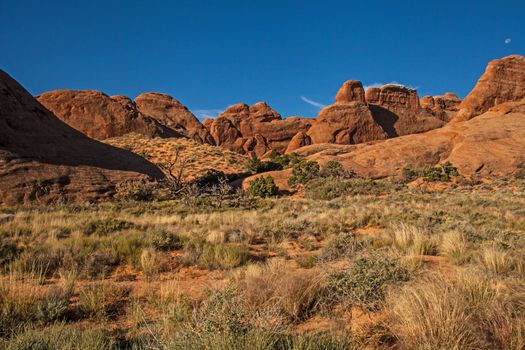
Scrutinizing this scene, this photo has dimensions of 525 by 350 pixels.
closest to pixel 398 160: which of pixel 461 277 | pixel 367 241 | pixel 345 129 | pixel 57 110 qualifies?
pixel 345 129

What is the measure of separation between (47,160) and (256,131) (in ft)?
187

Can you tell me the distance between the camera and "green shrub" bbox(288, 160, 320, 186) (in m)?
28.2

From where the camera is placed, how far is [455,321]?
275 centimetres

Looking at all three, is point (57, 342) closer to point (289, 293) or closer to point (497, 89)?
point (289, 293)

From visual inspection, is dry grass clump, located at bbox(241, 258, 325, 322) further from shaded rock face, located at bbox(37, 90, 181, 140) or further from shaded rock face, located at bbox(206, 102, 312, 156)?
shaded rock face, located at bbox(206, 102, 312, 156)

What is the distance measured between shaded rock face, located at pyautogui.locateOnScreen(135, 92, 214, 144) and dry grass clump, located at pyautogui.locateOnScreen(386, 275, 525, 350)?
2532 inches

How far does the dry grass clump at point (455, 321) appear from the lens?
8.68 ft

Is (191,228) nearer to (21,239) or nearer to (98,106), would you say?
(21,239)

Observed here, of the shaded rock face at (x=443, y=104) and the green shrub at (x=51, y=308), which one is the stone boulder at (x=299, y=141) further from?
the green shrub at (x=51, y=308)

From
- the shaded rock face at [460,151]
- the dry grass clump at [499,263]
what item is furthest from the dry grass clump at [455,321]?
the shaded rock face at [460,151]

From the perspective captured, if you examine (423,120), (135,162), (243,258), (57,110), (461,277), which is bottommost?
(243,258)

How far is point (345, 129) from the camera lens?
6238cm

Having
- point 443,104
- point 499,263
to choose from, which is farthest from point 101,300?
point 443,104

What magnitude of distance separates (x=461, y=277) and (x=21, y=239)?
30.9 feet
